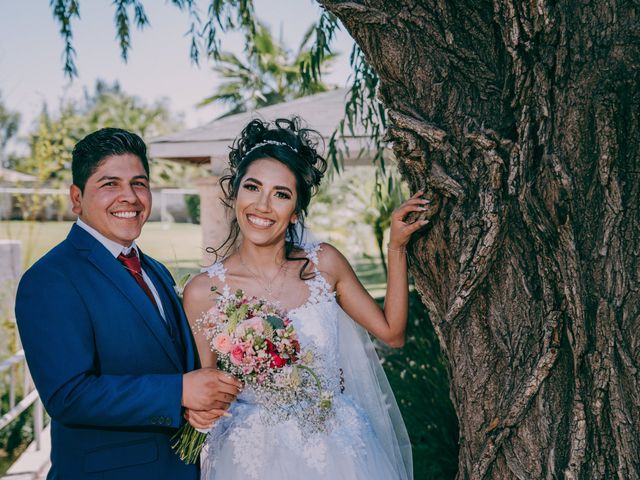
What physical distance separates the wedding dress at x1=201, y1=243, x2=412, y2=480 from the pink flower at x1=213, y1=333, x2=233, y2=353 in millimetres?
454

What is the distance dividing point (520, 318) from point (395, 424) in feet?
4.15

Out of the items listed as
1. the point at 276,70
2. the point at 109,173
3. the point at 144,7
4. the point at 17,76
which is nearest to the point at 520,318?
the point at 109,173

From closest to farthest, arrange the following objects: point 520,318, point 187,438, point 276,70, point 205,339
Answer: point 520,318, point 187,438, point 205,339, point 276,70

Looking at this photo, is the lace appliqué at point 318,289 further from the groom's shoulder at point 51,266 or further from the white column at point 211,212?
the white column at point 211,212

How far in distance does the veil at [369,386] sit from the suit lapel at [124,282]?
89 centimetres

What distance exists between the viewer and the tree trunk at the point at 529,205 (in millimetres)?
2150

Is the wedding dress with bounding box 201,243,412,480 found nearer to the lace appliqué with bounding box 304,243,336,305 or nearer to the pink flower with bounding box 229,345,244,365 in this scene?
the lace appliqué with bounding box 304,243,336,305

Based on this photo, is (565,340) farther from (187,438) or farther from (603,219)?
(187,438)

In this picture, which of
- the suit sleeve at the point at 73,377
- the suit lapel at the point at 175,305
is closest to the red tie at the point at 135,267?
the suit lapel at the point at 175,305

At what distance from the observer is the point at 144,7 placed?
4.30 m

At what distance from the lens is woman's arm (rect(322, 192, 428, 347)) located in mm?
2549

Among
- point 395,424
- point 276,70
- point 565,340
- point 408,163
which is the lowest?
point 395,424

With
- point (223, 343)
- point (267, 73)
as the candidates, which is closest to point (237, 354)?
point (223, 343)

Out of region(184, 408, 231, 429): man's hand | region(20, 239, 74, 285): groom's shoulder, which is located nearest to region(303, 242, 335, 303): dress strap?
region(184, 408, 231, 429): man's hand
